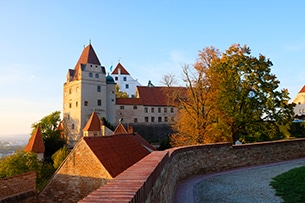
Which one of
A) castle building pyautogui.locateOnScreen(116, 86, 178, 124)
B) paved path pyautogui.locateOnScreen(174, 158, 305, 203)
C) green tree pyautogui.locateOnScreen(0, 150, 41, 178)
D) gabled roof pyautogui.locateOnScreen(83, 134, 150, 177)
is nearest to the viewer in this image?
paved path pyautogui.locateOnScreen(174, 158, 305, 203)

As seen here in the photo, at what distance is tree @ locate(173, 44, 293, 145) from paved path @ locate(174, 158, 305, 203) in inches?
348

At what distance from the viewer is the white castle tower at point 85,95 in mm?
53812

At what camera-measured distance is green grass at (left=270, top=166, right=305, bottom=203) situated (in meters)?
8.43

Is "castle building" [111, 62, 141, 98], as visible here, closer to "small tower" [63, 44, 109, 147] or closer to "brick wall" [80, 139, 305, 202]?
"small tower" [63, 44, 109, 147]

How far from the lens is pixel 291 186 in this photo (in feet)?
32.8

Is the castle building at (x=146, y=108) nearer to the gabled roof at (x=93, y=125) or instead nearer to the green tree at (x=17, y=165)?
the gabled roof at (x=93, y=125)

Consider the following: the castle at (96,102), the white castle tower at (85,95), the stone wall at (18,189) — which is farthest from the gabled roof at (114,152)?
the white castle tower at (85,95)

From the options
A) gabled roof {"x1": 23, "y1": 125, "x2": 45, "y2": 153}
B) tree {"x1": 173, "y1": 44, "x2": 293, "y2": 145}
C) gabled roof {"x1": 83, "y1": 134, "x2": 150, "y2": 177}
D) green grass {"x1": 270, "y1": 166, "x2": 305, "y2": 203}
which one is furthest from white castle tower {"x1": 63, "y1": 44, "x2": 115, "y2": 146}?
green grass {"x1": 270, "y1": 166, "x2": 305, "y2": 203}

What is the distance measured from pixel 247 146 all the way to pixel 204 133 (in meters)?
7.05

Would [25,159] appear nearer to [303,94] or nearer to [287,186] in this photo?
[287,186]

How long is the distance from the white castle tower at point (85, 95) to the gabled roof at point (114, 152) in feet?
122

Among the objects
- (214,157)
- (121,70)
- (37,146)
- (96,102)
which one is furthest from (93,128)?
(121,70)

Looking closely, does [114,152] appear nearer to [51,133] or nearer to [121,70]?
[51,133]

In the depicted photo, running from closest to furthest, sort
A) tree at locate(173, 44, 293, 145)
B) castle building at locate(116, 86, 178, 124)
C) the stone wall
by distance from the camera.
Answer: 1. the stone wall
2. tree at locate(173, 44, 293, 145)
3. castle building at locate(116, 86, 178, 124)
